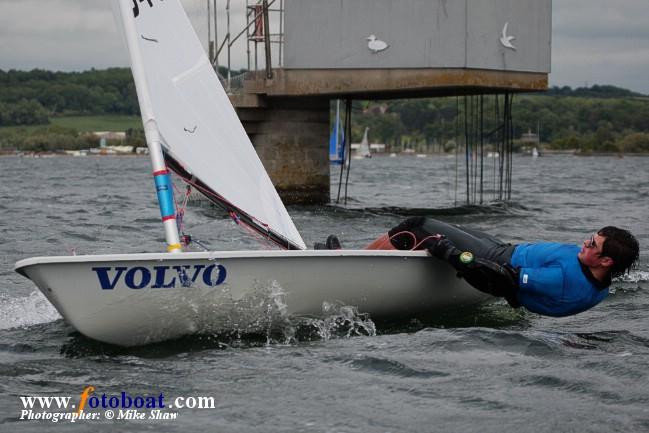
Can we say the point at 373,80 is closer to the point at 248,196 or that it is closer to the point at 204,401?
the point at 248,196

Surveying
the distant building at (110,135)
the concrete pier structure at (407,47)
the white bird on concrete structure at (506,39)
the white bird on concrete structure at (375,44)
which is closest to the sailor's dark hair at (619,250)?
the concrete pier structure at (407,47)

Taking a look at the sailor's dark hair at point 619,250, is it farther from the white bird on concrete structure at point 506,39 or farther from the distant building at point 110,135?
the distant building at point 110,135

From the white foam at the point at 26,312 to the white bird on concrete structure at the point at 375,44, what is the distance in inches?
455

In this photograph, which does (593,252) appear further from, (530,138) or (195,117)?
(530,138)

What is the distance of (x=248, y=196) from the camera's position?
315 inches

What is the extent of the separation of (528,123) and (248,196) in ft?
409

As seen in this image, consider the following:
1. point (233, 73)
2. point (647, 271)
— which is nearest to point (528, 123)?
point (233, 73)

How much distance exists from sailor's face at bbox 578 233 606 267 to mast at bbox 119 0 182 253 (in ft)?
9.04

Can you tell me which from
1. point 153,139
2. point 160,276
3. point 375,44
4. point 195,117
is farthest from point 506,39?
point 160,276

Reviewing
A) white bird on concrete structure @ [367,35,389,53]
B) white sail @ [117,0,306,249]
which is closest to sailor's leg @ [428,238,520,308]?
white sail @ [117,0,306,249]

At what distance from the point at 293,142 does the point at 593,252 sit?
1527 cm

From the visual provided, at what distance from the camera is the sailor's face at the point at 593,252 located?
699 cm

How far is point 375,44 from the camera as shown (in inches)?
742

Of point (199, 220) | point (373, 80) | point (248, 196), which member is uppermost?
point (373, 80)
